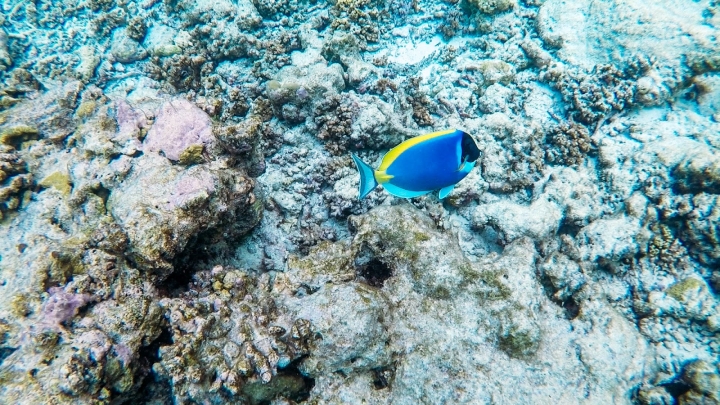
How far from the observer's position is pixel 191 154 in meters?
3.71

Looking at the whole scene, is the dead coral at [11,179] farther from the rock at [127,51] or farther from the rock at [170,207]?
the rock at [127,51]

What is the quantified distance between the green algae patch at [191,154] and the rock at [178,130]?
2cm

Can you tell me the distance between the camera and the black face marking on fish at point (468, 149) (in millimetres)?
2309

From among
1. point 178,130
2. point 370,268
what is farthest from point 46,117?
point 370,268

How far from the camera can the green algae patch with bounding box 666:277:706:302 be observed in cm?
350

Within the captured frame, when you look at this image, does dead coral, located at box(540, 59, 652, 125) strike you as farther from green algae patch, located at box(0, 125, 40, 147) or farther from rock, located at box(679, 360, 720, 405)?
green algae patch, located at box(0, 125, 40, 147)

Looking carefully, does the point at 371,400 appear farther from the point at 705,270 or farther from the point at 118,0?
the point at 118,0

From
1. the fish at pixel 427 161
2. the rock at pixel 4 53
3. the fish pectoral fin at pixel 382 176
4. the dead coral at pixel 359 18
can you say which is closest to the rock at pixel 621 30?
the dead coral at pixel 359 18

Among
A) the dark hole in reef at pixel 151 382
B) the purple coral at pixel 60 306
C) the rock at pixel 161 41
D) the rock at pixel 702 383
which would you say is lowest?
the rock at pixel 702 383

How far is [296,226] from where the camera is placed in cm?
411

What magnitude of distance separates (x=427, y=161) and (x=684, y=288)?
10.7 feet

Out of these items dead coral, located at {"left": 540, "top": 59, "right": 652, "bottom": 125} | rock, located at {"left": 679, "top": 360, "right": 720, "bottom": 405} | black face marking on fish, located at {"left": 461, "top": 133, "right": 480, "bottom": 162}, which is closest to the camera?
black face marking on fish, located at {"left": 461, "top": 133, "right": 480, "bottom": 162}

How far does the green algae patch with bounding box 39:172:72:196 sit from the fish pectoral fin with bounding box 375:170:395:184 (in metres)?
3.77

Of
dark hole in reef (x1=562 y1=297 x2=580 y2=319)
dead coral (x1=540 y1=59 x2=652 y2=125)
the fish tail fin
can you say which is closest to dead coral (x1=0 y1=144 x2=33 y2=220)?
the fish tail fin
